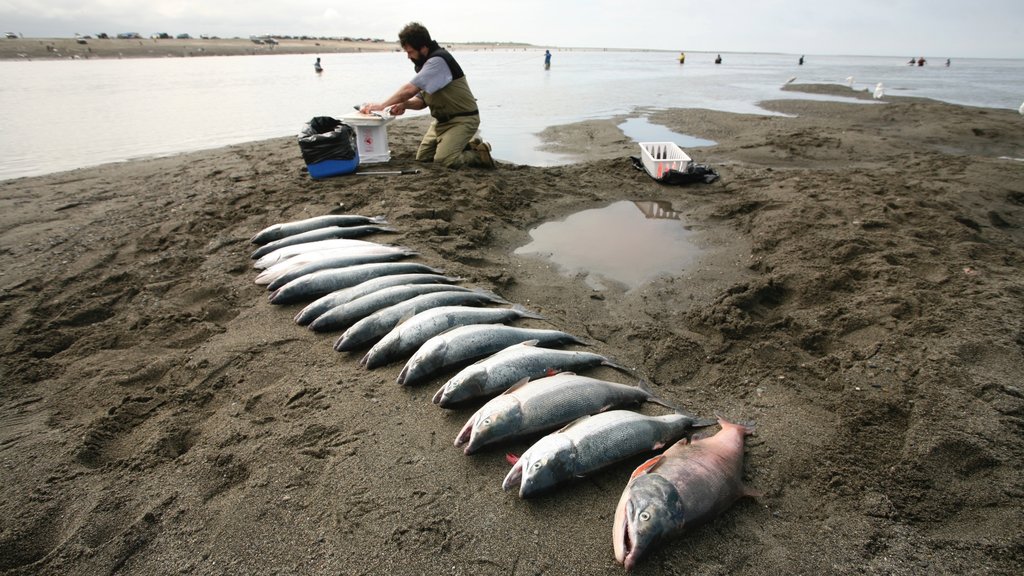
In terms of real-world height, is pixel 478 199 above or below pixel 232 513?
above

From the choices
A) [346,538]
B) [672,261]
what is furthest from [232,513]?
[672,261]

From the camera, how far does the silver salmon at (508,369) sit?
10.3ft

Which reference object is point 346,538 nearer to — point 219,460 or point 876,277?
point 219,460

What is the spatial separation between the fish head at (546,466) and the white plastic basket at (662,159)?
699 cm

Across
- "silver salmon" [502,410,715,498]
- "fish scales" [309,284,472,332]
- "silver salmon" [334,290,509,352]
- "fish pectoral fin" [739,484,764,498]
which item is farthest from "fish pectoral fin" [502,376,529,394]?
"fish scales" [309,284,472,332]

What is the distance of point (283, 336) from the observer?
4.10 metres

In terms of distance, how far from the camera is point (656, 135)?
13.4m

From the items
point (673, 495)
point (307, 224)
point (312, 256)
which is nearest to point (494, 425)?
point (673, 495)

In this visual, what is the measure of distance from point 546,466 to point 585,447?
→ 26 centimetres

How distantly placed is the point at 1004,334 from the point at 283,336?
6.00m

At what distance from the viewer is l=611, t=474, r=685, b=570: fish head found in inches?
84.9

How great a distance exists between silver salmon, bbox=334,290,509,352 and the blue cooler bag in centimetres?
478

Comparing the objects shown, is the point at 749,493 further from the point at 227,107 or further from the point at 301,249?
the point at 227,107

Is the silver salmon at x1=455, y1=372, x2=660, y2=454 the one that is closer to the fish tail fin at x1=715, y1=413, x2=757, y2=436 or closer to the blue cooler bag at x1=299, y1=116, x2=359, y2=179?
the fish tail fin at x1=715, y1=413, x2=757, y2=436
